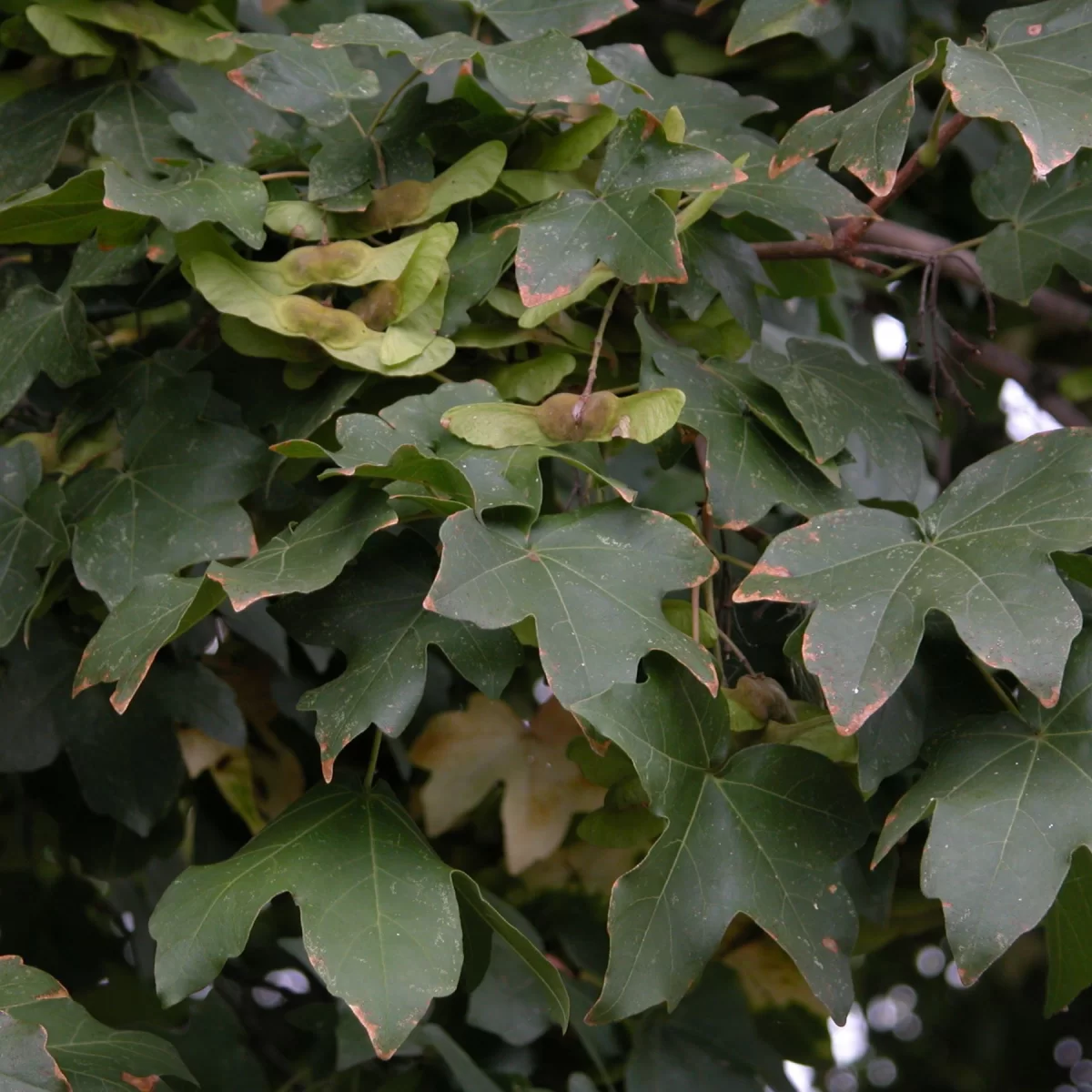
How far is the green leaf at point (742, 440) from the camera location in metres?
0.76

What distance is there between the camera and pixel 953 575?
26.8 inches

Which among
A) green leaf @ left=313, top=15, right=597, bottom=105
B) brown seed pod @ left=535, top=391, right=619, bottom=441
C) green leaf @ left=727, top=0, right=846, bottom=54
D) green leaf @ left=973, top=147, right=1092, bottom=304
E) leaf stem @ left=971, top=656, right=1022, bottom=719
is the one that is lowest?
leaf stem @ left=971, top=656, right=1022, bottom=719

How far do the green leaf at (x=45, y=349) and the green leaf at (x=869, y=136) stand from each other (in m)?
0.46

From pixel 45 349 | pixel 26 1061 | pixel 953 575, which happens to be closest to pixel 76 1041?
pixel 26 1061

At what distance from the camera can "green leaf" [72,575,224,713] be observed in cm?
68

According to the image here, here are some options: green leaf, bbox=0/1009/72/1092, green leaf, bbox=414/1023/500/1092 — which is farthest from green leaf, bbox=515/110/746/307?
green leaf, bbox=414/1023/500/1092

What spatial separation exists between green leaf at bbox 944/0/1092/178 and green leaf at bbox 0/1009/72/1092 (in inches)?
26.6

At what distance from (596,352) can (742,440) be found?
10 cm

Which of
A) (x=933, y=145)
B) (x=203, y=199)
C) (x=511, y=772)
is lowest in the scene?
(x=511, y=772)

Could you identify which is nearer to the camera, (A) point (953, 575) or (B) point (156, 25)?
(A) point (953, 575)

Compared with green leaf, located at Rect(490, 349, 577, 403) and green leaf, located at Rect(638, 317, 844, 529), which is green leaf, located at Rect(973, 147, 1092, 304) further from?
green leaf, located at Rect(490, 349, 577, 403)

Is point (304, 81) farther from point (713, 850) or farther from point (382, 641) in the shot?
point (713, 850)

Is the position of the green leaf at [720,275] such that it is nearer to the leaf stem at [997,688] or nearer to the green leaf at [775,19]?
the green leaf at [775,19]

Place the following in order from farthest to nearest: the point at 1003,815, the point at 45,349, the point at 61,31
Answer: the point at 61,31, the point at 45,349, the point at 1003,815
